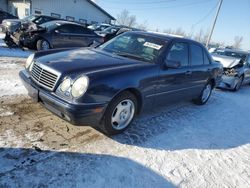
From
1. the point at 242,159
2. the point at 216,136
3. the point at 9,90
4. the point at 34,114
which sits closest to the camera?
the point at 242,159

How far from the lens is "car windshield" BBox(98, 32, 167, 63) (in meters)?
4.71

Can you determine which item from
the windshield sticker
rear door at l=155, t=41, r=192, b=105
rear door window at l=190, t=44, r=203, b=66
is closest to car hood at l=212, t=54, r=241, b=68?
rear door window at l=190, t=44, r=203, b=66

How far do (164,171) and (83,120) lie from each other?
130 cm

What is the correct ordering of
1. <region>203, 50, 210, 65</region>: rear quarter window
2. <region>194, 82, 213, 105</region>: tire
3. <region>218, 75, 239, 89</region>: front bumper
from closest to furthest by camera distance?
<region>203, 50, 210, 65</region>: rear quarter window
<region>194, 82, 213, 105</region>: tire
<region>218, 75, 239, 89</region>: front bumper

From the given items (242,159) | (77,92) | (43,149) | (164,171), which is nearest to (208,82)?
(242,159)

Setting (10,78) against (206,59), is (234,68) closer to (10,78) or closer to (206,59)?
(206,59)

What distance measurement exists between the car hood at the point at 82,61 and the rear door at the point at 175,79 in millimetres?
636

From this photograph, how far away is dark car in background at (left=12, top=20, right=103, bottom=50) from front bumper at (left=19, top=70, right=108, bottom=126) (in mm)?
7540

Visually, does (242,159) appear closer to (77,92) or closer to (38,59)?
(77,92)

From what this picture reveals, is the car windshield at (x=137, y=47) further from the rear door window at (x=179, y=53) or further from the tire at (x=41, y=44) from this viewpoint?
the tire at (x=41, y=44)

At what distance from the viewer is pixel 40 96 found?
379 centimetres

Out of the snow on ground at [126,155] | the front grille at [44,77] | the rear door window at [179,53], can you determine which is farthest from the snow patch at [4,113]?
the rear door window at [179,53]

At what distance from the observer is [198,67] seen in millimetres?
5867

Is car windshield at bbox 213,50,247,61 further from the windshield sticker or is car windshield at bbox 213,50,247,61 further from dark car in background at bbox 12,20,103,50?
the windshield sticker
